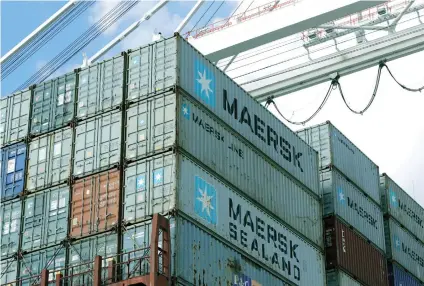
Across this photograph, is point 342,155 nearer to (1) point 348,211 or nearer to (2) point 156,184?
(1) point 348,211

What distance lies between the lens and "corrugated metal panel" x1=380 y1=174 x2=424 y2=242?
173ft

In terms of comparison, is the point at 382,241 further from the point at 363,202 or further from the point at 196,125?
the point at 196,125

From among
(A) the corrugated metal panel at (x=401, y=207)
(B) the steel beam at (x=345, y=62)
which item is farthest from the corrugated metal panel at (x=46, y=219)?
(A) the corrugated metal panel at (x=401, y=207)

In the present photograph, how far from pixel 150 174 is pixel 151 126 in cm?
196

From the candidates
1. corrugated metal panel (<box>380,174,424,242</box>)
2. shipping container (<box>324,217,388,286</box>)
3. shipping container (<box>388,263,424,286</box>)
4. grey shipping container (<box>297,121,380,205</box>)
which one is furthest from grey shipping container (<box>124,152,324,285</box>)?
corrugated metal panel (<box>380,174,424,242</box>)

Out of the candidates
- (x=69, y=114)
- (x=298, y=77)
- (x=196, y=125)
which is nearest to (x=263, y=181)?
(x=196, y=125)

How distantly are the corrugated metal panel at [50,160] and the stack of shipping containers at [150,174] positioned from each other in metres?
0.05

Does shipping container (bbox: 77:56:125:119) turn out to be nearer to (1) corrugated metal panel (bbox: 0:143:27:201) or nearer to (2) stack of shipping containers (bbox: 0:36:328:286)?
(2) stack of shipping containers (bbox: 0:36:328:286)

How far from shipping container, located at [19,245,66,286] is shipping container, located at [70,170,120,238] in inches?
34.9

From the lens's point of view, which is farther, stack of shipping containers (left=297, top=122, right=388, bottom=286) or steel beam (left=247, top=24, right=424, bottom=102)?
steel beam (left=247, top=24, right=424, bottom=102)

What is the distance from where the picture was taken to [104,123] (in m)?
37.7

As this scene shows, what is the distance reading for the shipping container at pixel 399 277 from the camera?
4997cm

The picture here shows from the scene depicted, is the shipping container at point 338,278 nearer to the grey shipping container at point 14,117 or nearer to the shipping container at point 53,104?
the shipping container at point 53,104

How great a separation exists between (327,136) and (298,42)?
546 centimetres
